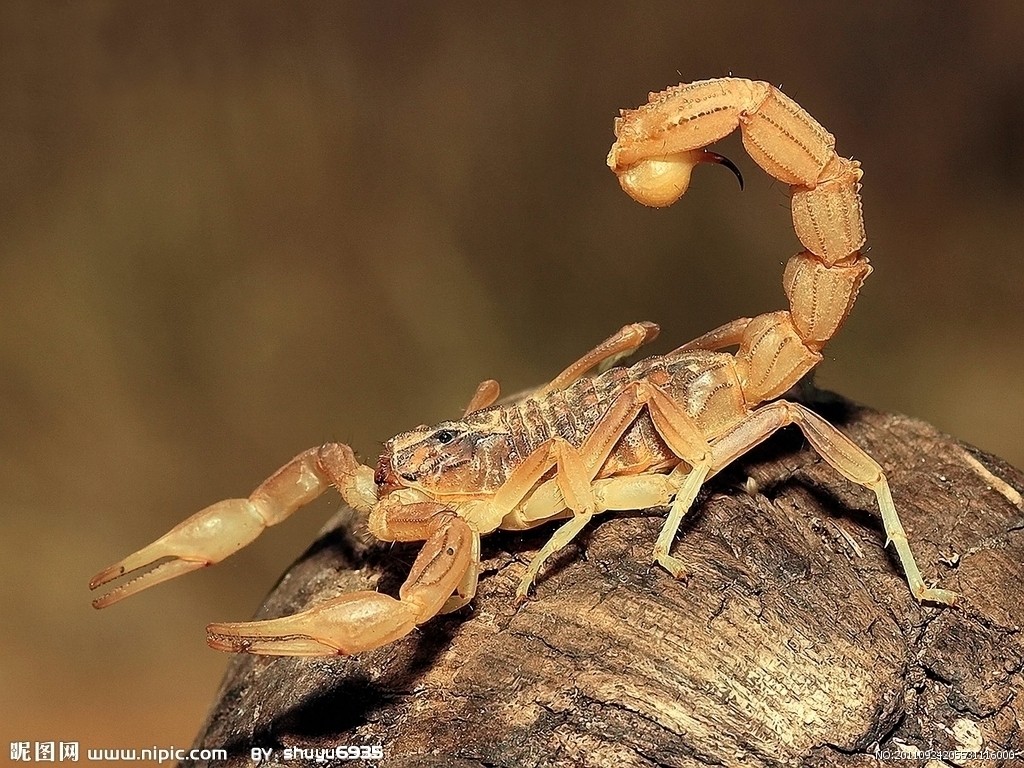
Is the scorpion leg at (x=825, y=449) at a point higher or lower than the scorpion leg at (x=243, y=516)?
lower

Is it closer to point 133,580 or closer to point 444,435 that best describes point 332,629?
point 444,435

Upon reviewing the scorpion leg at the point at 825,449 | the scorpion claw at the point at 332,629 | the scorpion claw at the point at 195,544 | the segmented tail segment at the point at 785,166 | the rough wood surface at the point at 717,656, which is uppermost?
the segmented tail segment at the point at 785,166

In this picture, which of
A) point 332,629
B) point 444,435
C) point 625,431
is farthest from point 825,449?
point 332,629

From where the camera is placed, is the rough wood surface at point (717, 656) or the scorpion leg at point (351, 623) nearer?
the rough wood surface at point (717, 656)

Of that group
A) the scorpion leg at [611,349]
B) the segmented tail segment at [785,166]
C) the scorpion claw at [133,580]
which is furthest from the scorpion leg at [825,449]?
the scorpion claw at [133,580]

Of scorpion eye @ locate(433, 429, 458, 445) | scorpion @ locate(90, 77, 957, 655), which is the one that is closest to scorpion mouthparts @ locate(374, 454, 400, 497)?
scorpion @ locate(90, 77, 957, 655)

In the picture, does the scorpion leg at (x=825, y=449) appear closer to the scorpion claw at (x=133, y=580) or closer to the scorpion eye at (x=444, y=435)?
the scorpion eye at (x=444, y=435)

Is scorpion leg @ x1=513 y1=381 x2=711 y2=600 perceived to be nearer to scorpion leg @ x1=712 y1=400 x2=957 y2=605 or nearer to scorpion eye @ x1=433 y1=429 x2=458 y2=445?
scorpion leg @ x1=712 y1=400 x2=957 y2=605
